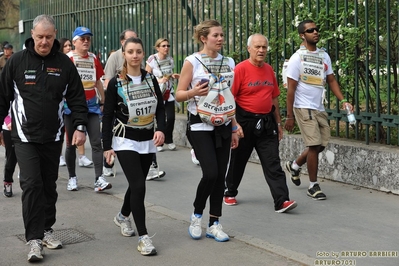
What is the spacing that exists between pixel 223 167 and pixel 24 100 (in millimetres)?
1841

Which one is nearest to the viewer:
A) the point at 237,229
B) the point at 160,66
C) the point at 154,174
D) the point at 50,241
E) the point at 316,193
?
the point at 50,241

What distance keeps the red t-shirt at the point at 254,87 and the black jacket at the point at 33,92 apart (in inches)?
82.7

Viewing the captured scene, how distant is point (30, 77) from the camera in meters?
6.19

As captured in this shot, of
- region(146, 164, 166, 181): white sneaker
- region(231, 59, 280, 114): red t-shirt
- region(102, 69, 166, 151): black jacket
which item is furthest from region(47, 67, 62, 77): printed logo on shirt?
region(146, 164, 166, 181): white sneaker

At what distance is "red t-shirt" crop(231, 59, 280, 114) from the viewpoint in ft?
25.5

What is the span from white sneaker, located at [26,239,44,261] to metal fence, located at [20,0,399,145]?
4.51 meters

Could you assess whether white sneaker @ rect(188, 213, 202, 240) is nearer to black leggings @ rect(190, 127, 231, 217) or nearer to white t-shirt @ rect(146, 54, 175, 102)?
black leggings @ rect(190, 127, 231, 217)

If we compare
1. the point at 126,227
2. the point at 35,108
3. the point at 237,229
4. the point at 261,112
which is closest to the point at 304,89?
the point at 261,112

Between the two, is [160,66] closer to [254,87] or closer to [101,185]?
[101,185]

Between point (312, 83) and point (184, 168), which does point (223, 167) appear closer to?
point (312, 83)

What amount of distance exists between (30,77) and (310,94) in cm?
349

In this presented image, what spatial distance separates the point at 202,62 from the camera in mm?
6691

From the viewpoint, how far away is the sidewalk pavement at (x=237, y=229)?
6102 mm

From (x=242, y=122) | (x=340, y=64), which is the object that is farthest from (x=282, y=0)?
(x=242, y=122)
